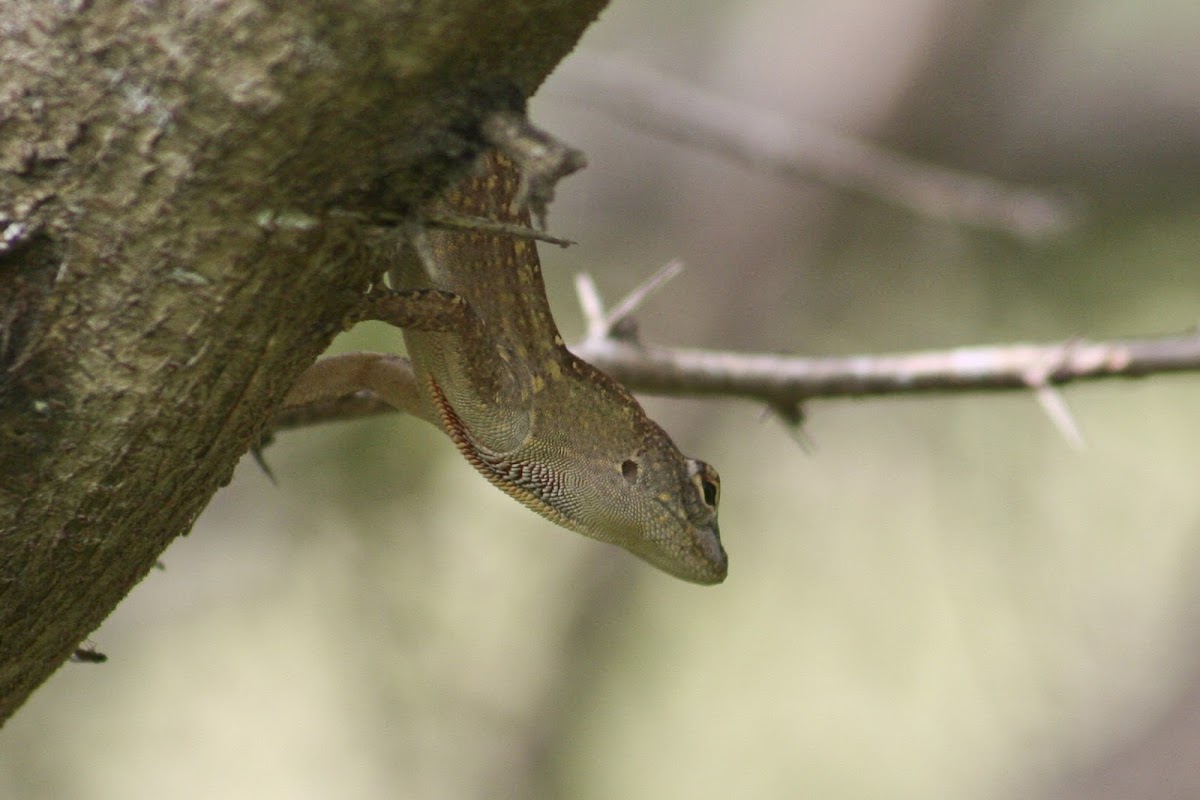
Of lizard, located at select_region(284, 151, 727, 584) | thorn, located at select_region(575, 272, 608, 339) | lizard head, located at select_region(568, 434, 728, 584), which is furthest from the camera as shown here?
thorn, located at select_region(575, 272, 608, 339)

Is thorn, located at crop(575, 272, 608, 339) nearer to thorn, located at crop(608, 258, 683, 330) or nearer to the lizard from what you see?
thorn, located at crop(608, 258, 683, 330)

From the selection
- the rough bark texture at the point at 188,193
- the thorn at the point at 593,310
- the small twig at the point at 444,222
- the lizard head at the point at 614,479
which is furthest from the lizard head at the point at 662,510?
the small twig at the point at 444,222

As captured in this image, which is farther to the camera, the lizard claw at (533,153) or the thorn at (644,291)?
the thorn at (644,291)

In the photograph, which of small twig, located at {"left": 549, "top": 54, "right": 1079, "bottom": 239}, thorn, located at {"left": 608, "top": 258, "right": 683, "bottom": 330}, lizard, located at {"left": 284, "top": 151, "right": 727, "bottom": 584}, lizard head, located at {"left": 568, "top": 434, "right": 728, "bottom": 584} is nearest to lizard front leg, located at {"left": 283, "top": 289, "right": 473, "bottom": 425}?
lizard, located at {"left": 284, "top": 151, "right": 727, "bottom": 584}

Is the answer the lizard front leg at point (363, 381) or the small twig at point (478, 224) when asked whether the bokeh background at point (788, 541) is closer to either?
the lizard front leg at point (363, 381)

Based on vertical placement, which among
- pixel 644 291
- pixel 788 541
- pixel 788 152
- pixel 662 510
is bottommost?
pixel 788 541

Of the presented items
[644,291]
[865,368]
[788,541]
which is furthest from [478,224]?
[788,541]

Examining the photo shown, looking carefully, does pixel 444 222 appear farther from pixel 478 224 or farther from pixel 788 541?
pixel 788 541

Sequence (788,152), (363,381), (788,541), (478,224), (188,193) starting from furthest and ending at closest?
(788,541) → (788,152) → (363,381) → (478,224) → (188,193)
